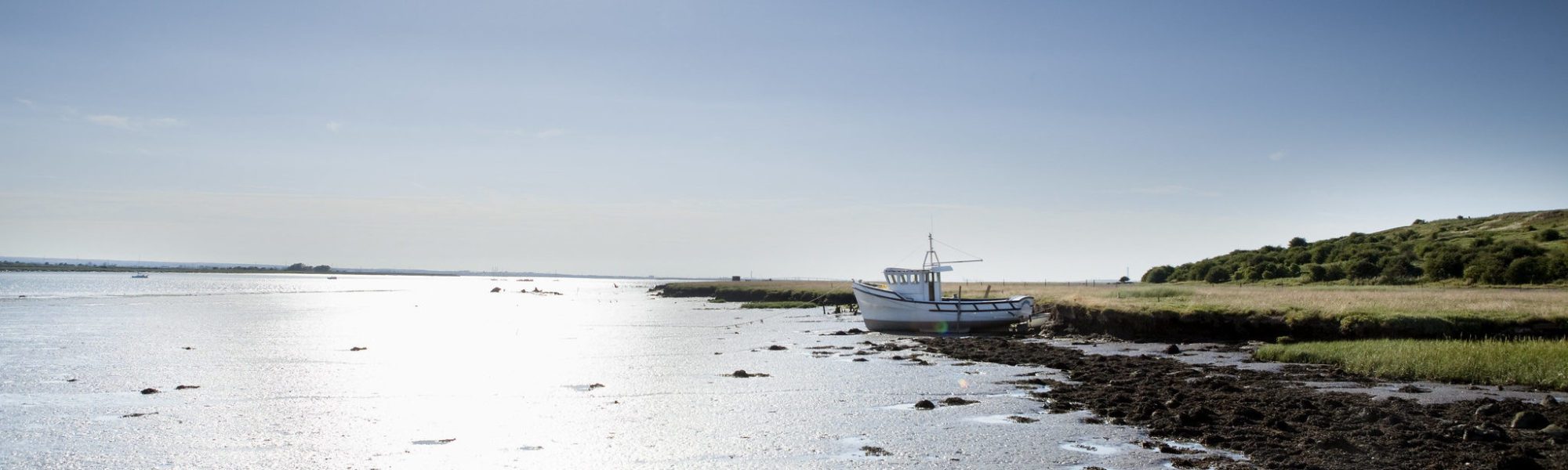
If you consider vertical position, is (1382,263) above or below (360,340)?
above

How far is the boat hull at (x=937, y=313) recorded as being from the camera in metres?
43.9

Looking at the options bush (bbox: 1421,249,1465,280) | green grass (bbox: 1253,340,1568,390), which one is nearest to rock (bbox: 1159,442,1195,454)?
green grass (bbox: 1253,340,1568,390)

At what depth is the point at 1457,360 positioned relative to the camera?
19438mm

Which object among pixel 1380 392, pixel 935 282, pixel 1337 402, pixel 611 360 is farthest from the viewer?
pixel 935 282

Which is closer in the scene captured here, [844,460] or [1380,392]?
[844,460]

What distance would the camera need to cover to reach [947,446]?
14234 mm

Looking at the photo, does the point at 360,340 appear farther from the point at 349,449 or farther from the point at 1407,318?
the point at 1407,318

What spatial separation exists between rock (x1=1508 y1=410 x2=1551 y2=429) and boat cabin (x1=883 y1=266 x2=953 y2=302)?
34579 millimetres

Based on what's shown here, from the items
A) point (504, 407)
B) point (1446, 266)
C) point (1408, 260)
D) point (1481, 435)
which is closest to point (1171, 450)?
point (1481, 435)

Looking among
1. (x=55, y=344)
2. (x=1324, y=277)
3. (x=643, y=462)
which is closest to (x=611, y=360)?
(x=643, y=462)

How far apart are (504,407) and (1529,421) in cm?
1680

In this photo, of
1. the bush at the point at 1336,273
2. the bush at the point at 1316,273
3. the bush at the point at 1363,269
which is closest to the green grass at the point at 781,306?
the bush at the point at 1316,273

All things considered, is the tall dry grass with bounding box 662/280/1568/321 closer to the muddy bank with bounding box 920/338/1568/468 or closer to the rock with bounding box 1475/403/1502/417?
the muddy bank with bounding box 920/338/1568/468

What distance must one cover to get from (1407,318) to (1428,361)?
7352 millimetres
